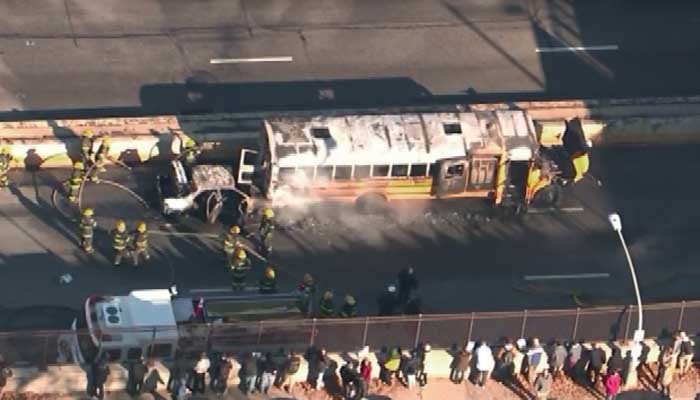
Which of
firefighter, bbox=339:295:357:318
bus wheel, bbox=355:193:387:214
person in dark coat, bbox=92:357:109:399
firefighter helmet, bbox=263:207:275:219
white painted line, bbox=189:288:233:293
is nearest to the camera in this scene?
person in dark coat, bbox=92:357:109:399

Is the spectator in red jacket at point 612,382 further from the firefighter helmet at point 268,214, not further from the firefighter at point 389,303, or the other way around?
the firefighter helmet at point 268,214

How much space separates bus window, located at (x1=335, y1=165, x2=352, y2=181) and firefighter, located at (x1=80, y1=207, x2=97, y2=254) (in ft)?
19.7

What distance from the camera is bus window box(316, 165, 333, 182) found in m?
53.8

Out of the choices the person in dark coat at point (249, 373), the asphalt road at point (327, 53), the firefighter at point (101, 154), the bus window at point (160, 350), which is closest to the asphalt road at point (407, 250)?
the firefighter at point (101, 154)

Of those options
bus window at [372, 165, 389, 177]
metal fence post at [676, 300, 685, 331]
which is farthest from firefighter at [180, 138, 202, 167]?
metal fence post at [676, 300, 685, 331]

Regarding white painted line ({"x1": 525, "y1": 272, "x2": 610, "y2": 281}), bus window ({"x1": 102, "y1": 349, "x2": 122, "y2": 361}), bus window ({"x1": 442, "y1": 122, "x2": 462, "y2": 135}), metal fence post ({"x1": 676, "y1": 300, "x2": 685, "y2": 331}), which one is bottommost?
bus window ({"x1": 102, "y1": 349, "x2": 122, "y2": 361})

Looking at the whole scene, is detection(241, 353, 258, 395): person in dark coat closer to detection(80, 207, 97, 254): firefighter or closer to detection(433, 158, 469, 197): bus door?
detection(80, 207, 97, 254): firefighter

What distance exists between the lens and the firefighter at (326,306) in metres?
50.6

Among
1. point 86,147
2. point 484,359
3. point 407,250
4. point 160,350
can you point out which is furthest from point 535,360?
point 86,147

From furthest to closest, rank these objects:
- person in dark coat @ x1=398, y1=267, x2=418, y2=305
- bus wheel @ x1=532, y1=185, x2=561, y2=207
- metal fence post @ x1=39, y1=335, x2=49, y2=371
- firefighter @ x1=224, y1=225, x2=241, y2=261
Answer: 1. bus wheel @ x1=532, y1=185, x2=561, y2=207
2. firefighter @ x1=224, y1=225, x2=241, y2=261
3. person in dark coat @ x1=398, y1=267, x2=418, y2=305
4. metal fence post @ x1=39, y1=335, x2=49, y2=371

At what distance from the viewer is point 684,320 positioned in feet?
170

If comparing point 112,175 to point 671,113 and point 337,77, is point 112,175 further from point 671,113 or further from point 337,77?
point 671,113

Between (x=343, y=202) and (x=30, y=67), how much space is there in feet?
30.4

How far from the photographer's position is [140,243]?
52.2 metres
